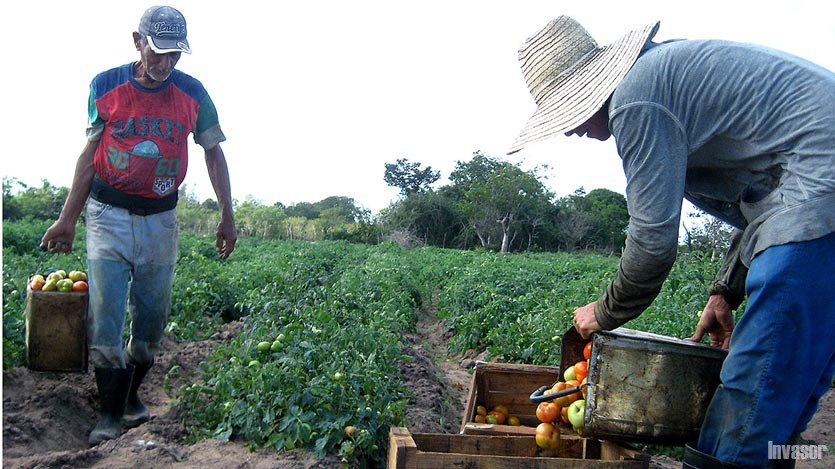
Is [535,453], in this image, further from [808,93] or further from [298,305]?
[298,305]

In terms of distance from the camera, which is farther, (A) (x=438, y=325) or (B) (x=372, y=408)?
(A) (x=438, y=325)

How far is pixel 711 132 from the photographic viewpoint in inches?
97.0

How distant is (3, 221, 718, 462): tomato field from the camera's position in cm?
357

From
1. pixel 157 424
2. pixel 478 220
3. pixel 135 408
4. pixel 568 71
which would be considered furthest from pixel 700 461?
pixel 478 220

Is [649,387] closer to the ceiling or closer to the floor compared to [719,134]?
closer to the floor

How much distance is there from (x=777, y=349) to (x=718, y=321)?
2.71 ft

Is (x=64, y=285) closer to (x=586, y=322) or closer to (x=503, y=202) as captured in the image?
(x=586, y=322)

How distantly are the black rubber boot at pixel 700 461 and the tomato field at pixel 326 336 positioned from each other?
152 centimetres

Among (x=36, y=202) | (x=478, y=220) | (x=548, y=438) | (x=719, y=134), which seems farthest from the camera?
(x=478, y=220)

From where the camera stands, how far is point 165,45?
3891mm

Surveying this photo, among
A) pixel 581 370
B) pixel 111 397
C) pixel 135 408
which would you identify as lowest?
pixel 135 408

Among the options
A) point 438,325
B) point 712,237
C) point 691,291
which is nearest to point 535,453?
point 691,291

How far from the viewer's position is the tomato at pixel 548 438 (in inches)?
109

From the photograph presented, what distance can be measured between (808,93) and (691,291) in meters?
5.33
